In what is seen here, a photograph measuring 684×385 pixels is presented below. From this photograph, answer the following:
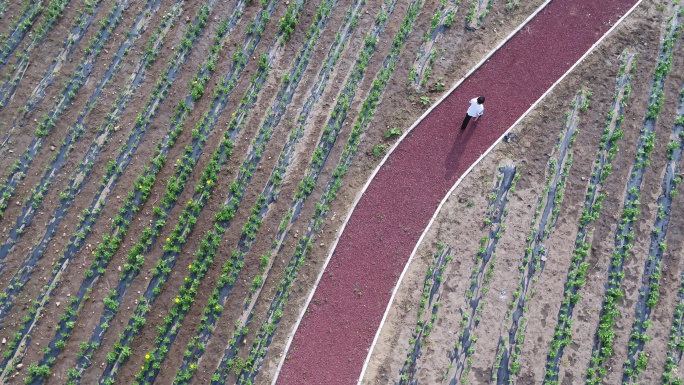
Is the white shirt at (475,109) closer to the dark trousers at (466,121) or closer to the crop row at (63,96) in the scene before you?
the dark trousers at (466,121)

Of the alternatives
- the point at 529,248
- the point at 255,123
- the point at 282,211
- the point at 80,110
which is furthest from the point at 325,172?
the point at 80,110

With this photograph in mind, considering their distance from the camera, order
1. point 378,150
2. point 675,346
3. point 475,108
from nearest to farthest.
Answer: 1. point 675,346
2. point 475,108
3. point 378,150

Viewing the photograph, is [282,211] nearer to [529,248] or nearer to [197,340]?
[197,340]

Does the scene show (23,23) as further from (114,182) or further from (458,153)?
(458,153)

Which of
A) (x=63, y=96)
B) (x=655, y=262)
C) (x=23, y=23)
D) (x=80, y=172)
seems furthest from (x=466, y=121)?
(x=23, y=23)

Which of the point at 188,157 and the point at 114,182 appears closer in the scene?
the point at 114,182

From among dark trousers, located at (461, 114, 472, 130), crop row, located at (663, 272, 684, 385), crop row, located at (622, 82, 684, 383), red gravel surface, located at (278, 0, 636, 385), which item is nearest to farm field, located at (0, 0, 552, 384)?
red gravel surface, located at (278, 0, 636, 385)

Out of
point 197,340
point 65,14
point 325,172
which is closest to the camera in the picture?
point 197,340
